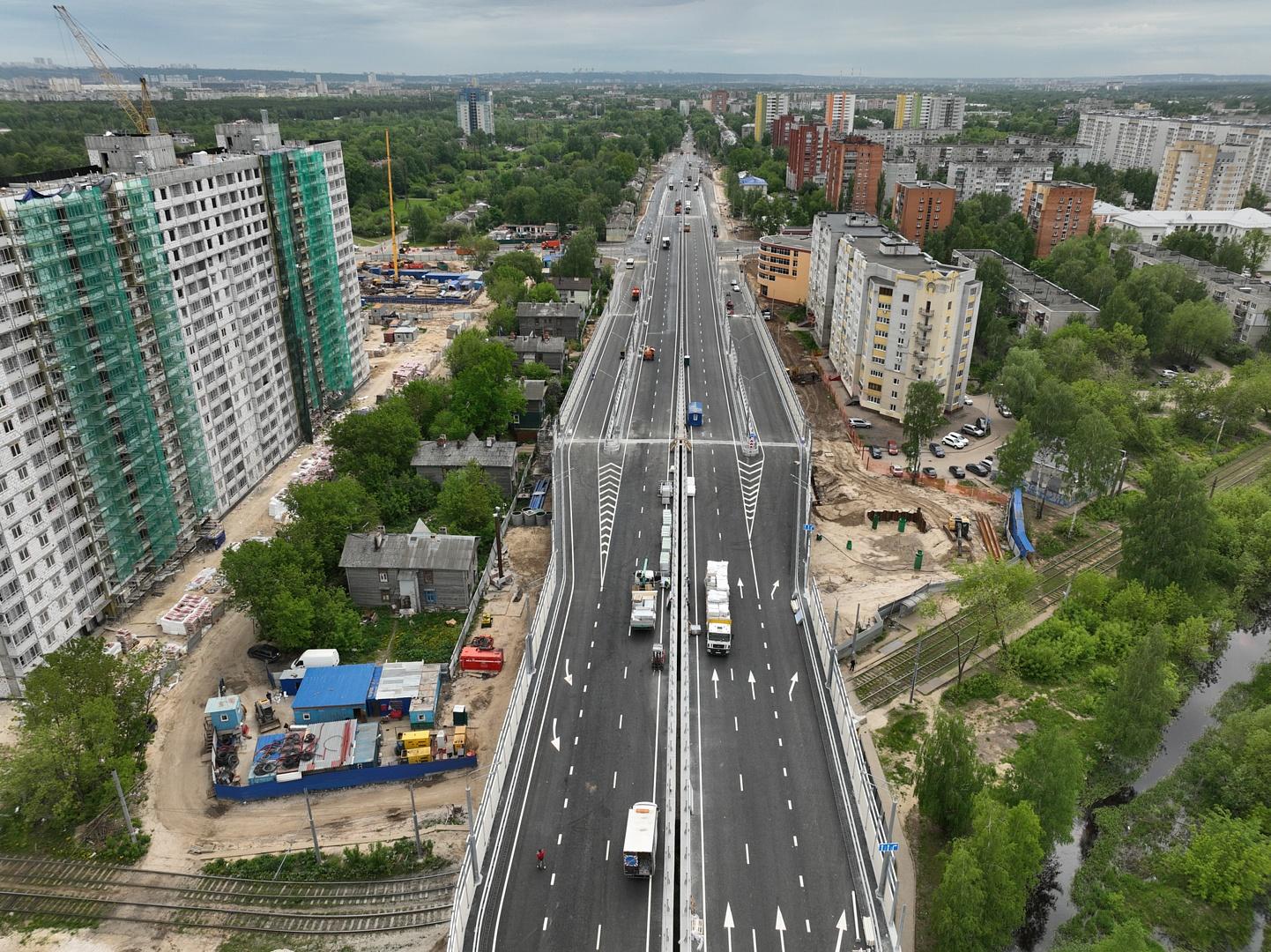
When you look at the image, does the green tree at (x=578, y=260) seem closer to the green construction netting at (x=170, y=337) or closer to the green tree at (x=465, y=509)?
the green tree at (x=465, y=509)

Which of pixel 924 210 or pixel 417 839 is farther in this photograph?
pixel 924 210

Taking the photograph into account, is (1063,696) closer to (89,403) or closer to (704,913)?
(704,913)

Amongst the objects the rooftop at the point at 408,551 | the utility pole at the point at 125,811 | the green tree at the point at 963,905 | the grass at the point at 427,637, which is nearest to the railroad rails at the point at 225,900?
the utility pole at the point at 125,811

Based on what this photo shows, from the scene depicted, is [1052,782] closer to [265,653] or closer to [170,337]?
[265,653]

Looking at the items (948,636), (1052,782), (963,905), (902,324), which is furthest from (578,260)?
(963,905)

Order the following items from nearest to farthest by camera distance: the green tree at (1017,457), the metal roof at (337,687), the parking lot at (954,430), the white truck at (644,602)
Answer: the metal roof at (337,687) → the white truck at (644,602) → the green tree at (1017,457) → the parking lot at (954,430)

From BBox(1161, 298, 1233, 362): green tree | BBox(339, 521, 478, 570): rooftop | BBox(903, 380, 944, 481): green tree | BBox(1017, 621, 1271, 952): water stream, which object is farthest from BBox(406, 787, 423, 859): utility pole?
BBox(1161, 298, 1233, 362): green tree

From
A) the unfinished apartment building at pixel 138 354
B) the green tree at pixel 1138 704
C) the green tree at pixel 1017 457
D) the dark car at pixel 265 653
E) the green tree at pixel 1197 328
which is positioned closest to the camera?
the green tree at pixel 1138 704

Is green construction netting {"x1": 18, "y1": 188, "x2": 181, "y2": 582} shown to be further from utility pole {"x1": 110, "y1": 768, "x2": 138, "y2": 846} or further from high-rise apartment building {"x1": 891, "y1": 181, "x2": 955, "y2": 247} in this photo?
high-rise apartment building {"x1": 891, "y1": 181, "x2": 955, "y2": 247}
